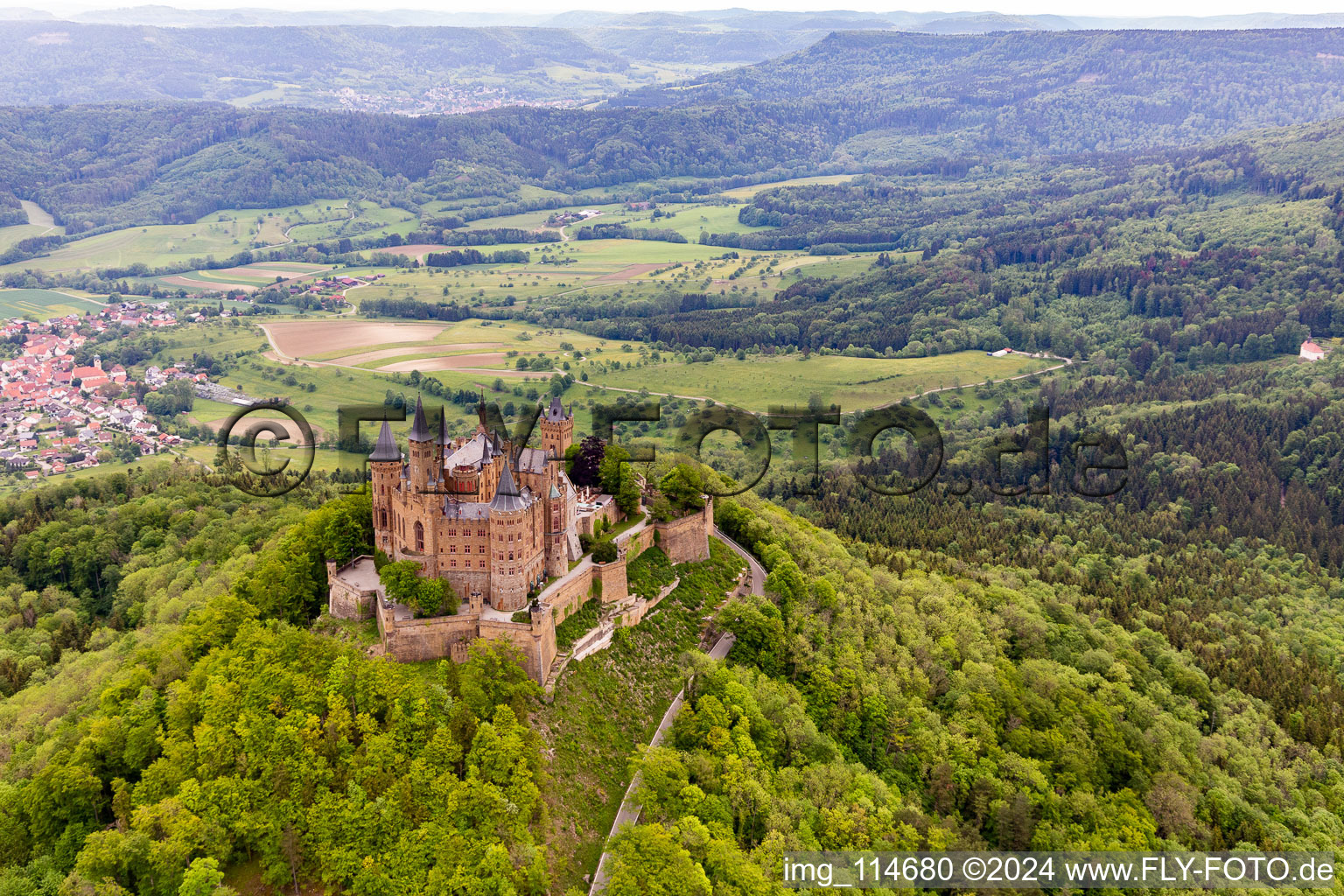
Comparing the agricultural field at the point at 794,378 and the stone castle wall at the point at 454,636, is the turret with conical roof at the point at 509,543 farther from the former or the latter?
the agricultural field at the point at 794,378

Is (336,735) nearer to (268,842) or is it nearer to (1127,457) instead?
(268,842)

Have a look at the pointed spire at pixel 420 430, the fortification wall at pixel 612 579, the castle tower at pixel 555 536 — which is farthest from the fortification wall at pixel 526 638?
the pointed spire at pixel 420 430

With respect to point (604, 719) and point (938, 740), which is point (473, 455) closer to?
point (604, 719)

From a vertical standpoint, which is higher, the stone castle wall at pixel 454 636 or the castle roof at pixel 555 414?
the castle roof at pixel 555 414

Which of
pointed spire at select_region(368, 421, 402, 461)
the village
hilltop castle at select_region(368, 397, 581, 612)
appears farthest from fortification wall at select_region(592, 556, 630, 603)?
the village

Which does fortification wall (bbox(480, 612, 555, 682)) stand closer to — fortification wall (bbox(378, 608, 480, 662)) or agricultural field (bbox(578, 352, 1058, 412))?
fortification wall (bbox(378, 608, 480, 662))
